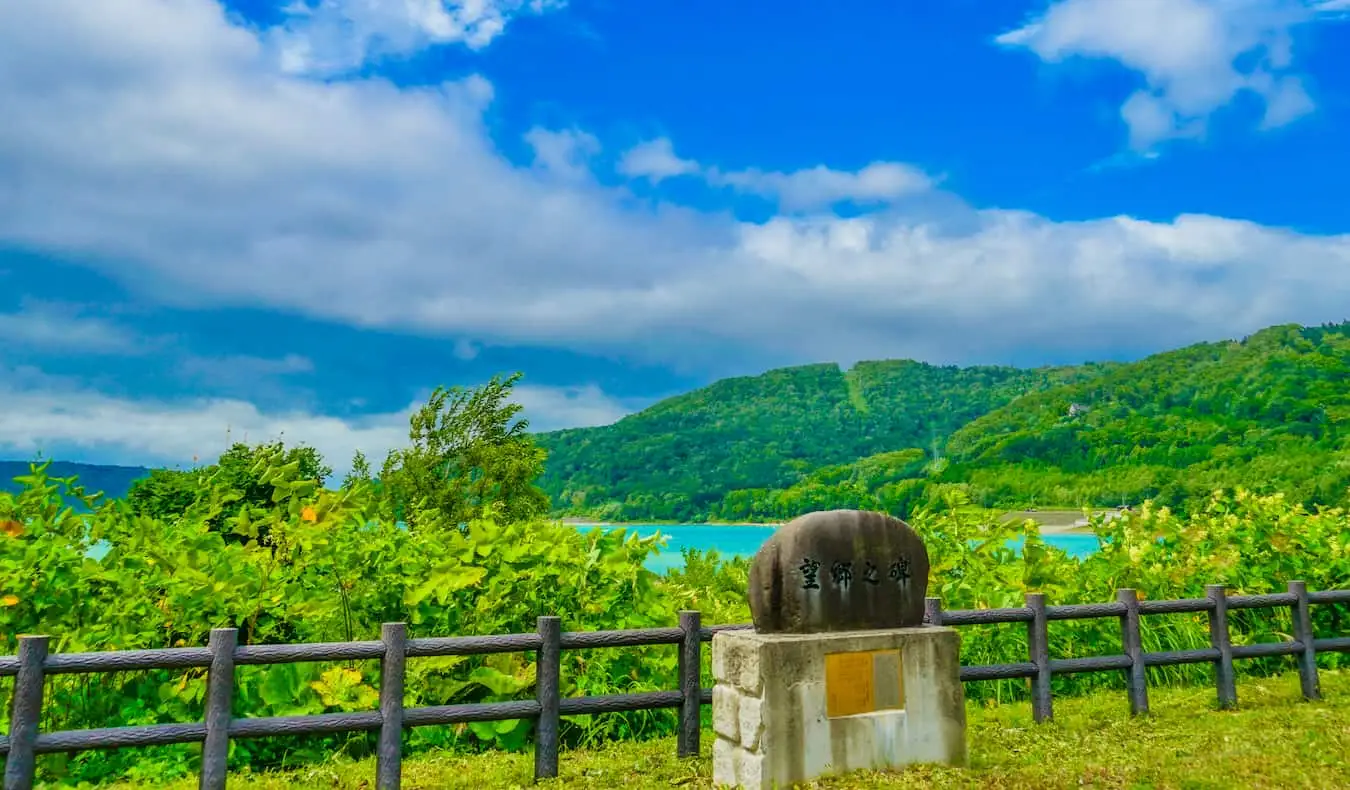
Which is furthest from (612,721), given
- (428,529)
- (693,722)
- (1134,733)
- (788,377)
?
(788,377)

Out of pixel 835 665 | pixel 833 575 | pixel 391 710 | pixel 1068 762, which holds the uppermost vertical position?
pixel 833 575

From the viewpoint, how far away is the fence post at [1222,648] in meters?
8.83

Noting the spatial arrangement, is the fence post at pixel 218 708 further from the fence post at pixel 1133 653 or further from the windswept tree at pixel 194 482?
the windswept tree at pixel 194 482

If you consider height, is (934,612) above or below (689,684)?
above

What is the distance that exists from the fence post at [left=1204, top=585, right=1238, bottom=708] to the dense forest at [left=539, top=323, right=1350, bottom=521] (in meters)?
33.1

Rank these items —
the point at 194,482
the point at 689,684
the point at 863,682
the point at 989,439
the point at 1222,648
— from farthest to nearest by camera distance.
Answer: the point at 989,439 < the point at 194,482 < the point at 1222,648 < the point at 689,684 < the point at 863,682

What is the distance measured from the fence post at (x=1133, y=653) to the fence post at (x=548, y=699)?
17.6 feet

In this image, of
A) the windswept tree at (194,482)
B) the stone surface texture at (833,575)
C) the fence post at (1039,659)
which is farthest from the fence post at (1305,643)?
the windswept tree at (194,482)

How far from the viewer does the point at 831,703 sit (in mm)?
6285

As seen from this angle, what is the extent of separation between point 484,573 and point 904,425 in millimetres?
143943

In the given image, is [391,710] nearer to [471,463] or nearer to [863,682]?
[863,682]

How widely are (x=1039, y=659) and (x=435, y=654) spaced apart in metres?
5.27

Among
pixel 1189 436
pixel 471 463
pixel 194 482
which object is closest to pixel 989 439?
pixel 1189 436

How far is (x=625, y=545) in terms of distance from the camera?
880 centimetres
